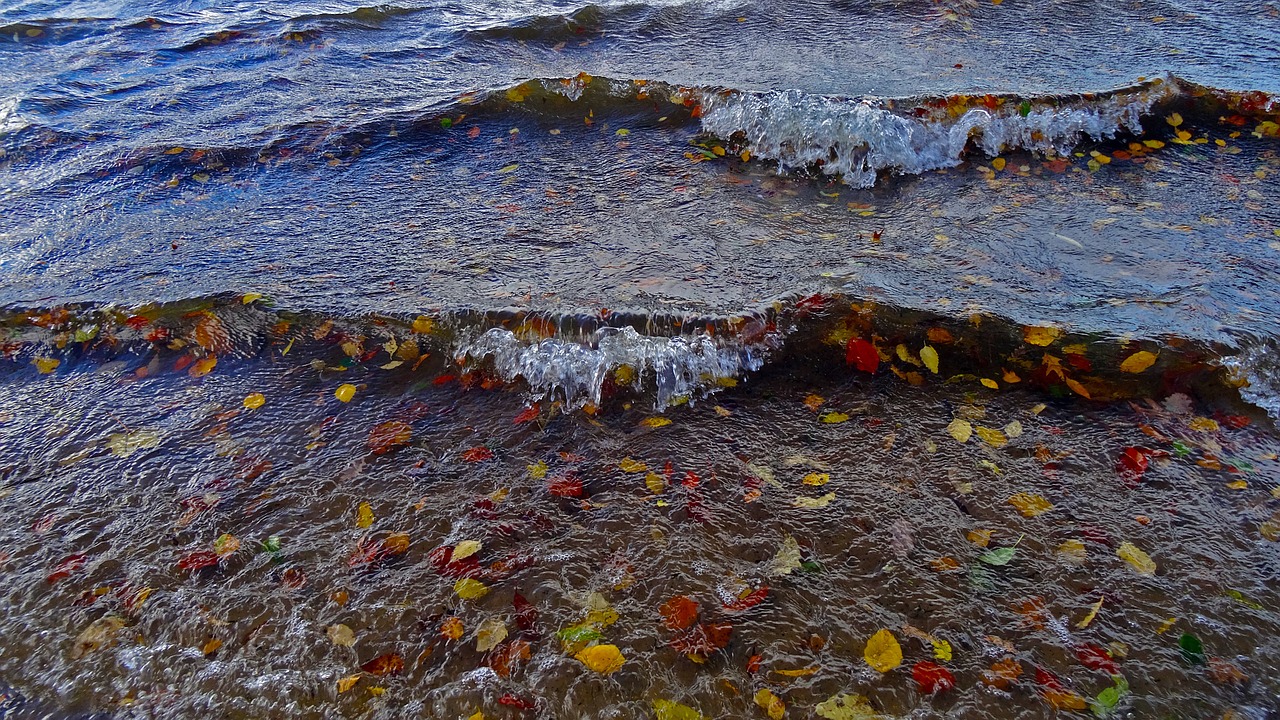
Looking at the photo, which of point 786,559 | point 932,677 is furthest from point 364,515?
A: point 932,677

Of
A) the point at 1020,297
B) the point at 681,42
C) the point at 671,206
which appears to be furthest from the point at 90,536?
the point at 681,42

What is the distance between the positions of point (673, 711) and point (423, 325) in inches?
88.1

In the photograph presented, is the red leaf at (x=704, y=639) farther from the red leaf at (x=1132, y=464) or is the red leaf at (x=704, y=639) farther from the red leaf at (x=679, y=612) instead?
the red leaf at (x=1132, y=464)

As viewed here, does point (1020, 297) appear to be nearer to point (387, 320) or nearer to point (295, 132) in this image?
point (387, 320)

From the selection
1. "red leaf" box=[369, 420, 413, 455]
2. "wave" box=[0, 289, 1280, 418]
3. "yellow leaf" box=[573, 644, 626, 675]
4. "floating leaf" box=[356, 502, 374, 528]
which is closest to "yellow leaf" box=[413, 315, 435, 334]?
"wave" box=[0, 289, 1280, 418]

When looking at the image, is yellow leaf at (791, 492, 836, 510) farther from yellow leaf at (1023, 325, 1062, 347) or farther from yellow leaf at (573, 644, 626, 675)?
yellow leaf at (1023, 325, 1062, 347)

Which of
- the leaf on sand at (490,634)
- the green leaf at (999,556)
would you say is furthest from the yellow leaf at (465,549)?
the green leaf at (999,556)

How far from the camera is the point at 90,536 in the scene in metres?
2.62

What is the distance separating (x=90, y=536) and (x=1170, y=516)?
162 inches

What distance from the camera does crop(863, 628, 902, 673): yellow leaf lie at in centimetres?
208

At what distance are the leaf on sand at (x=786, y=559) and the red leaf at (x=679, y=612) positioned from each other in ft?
1.04

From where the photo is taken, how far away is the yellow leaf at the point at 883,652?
81.7 inches

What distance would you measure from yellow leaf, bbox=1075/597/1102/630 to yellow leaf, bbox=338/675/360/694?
232cm

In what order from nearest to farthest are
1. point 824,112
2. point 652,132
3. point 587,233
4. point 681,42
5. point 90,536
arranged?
point 90,536, point 587,233, point 824,112, point 652,132, point 681,42
